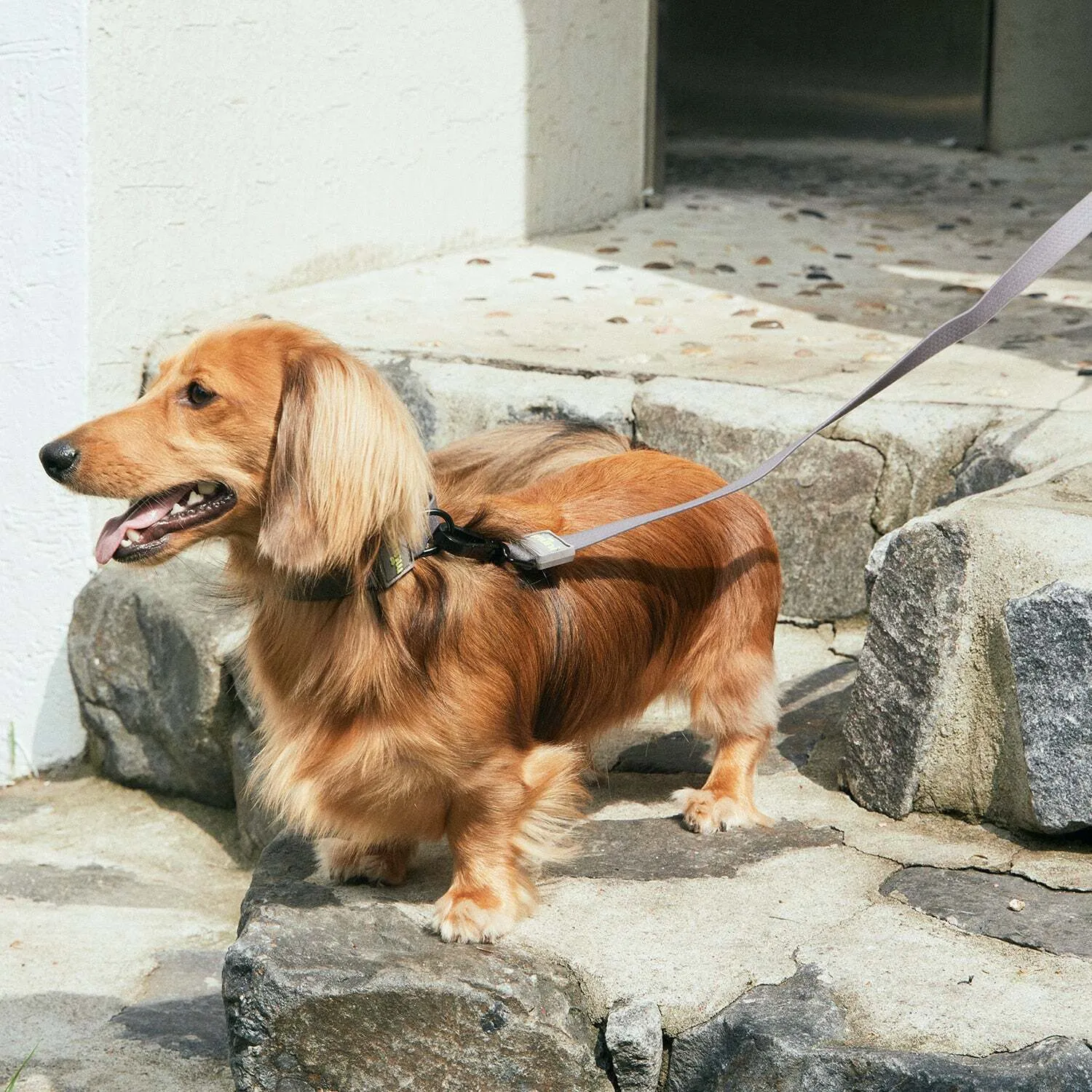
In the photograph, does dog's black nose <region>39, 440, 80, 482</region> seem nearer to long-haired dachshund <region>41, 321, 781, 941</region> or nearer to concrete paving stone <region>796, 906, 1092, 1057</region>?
long-haired dachshund <region>41, 321, 781, 941</region>

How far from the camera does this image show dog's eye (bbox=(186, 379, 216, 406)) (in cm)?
265

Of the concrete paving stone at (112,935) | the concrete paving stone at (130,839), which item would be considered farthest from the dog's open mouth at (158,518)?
the concrete paving stone at (130,839)

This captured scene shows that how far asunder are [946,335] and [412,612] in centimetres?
125

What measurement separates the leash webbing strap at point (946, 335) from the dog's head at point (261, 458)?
0.31m

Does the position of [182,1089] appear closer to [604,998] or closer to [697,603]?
[604,998]

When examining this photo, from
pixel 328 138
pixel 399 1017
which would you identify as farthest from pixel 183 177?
pixel 399 1017

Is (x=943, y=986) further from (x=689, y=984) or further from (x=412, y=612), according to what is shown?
(x=412, y=612)

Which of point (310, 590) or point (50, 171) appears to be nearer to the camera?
point (310, 590)

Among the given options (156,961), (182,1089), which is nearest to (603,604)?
(182,1089)

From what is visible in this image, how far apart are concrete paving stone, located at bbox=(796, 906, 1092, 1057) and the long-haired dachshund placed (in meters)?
0.54

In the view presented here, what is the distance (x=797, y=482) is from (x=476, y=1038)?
2290 millimetres

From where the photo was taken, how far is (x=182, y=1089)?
3289 millimetres

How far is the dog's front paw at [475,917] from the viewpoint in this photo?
2.85m

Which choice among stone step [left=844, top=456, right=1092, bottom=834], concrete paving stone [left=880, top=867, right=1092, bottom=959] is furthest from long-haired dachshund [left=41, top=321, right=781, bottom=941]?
concrete paving stone [left=880, top=867, right=1092, bottom=959]
